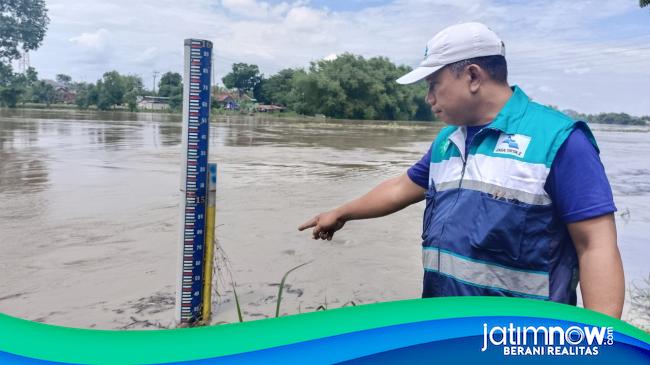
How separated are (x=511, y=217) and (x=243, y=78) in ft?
268

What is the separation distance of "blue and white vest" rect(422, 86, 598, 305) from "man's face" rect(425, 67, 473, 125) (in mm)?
102

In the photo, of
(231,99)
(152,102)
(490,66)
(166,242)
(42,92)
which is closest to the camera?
(490,66)

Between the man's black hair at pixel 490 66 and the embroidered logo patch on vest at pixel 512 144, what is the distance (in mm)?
206

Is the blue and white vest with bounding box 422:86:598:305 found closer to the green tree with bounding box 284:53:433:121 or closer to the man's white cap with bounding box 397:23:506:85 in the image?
the man's white cap with bounding box 397:23:506:85

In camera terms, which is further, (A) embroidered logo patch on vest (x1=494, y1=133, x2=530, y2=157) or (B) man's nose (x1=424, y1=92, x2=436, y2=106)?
(B) man's nose (x1=424, y1=92, x2=436, y2=106)

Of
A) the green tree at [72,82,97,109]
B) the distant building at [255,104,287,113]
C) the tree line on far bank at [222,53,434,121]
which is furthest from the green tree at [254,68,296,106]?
the green tree at [72,82,97,109]

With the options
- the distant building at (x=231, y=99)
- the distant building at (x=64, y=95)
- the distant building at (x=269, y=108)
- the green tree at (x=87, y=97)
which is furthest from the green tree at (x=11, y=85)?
the distant building at (x=269, y=108)

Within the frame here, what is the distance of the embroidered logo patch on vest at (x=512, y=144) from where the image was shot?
5.25ft

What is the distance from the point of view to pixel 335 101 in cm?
5828

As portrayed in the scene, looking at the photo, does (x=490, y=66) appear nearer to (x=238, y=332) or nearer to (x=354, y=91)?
(x=238, y=332)

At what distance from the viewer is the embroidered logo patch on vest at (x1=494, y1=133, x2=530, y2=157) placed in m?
1.60

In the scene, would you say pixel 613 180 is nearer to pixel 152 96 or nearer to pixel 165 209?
pixel 165 209

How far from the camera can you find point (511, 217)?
1.60 m

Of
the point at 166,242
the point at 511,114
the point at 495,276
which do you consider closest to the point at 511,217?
the point at 495,276
